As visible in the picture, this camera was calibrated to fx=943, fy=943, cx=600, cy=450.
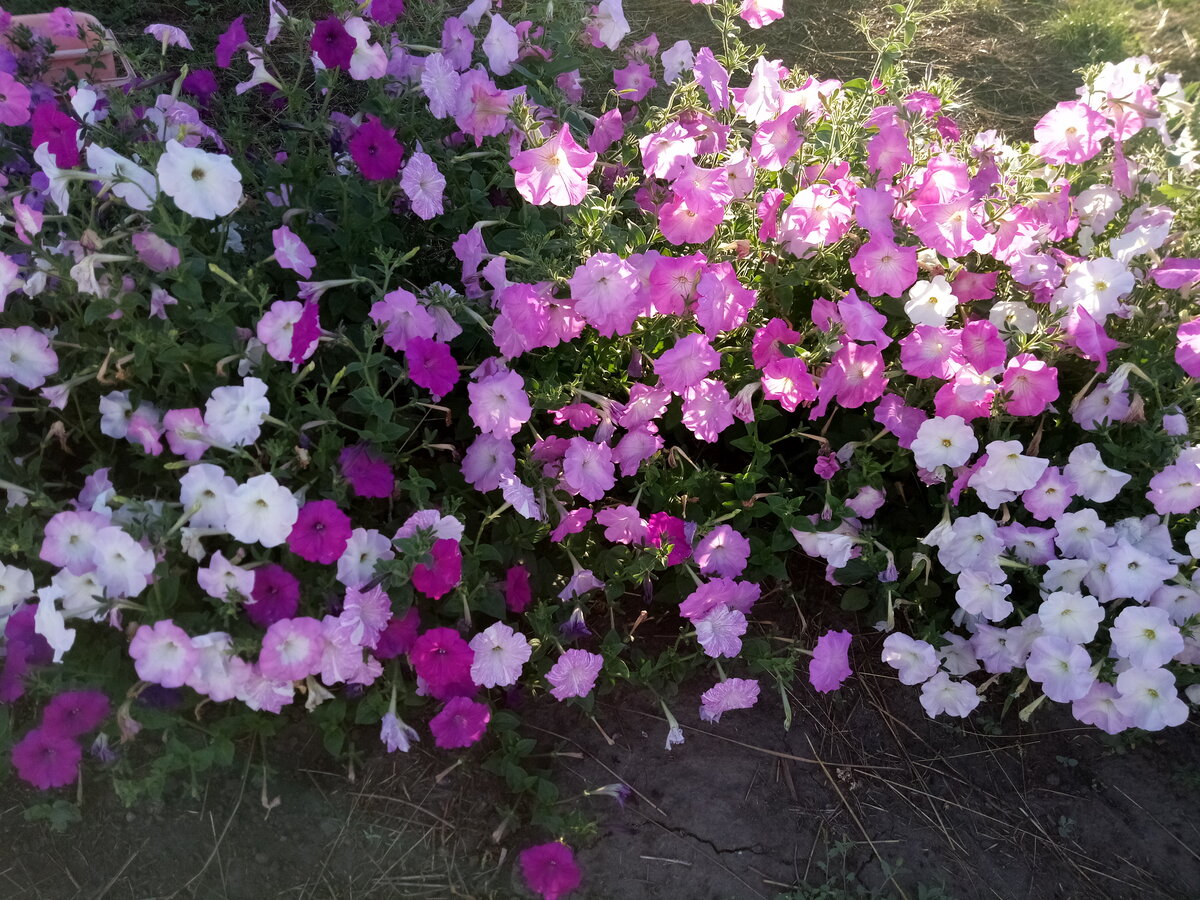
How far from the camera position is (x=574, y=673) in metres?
1.88

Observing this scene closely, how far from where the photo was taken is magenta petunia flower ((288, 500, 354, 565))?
1662mm

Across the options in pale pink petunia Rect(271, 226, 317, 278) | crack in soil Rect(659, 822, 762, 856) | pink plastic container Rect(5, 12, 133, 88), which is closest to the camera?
pale pink petunia Rect(271, 226, 317, 278)

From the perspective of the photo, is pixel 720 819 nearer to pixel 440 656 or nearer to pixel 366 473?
pixel 440 656

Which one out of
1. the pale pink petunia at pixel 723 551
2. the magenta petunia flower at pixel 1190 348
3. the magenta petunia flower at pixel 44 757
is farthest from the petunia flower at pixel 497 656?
the magenta petunia flower at pixel 1190 348

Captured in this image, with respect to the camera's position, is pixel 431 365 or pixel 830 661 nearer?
pixel 431 365

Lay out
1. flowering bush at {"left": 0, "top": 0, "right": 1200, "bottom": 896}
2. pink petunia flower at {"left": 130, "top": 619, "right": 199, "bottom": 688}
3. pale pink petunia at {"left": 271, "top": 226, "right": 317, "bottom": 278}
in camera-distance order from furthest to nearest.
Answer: pale pink petunia at {"left": 271, "top": 226, "right": 317, "bottom": 278}, flowering bush at {"left": 0, "top": 0, "right": 1200, "bottom": 896}, pink petunia flower at {"left": 130, "top": 619, "right": 199, "bottom": 688}

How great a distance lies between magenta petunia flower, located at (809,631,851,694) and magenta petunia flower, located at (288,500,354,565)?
3.29ft

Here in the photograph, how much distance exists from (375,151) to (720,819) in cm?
159

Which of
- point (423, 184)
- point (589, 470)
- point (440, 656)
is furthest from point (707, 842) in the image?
point (423, 184)

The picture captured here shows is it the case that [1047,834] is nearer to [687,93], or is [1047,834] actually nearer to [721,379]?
[721,379]

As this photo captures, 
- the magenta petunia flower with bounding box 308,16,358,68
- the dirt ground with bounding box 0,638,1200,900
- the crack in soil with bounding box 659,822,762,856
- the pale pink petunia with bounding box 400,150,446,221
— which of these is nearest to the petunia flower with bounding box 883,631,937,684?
the dirt ground with bounding box 0,638,1200,900

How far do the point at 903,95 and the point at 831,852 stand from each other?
173 cm

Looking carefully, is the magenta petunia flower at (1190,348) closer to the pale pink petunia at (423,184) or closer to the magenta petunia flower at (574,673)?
the magenta petunia flower at (574,673)

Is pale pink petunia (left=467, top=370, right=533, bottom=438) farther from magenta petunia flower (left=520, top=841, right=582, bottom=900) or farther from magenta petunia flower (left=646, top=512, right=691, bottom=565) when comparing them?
magenta petunia flower (left=520, top=841, right=582, bottom=900)
